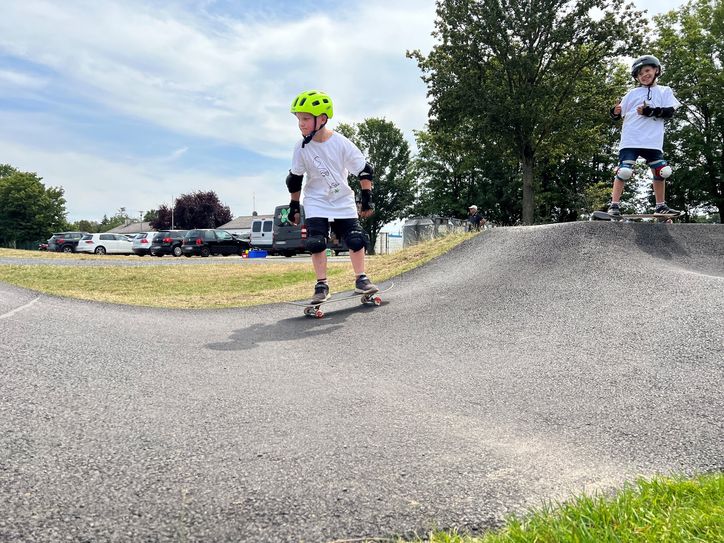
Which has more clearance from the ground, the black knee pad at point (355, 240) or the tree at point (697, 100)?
the tree at point (697, 100)

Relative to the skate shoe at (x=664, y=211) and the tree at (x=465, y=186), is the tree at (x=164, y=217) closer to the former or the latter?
the tree at (x=465, y=186)

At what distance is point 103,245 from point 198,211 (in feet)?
134

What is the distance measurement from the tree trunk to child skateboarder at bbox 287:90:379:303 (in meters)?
19.0

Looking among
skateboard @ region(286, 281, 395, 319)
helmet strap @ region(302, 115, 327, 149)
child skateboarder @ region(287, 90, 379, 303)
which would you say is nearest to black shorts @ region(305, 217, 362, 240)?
child skateboarder @ region(287, 90, 379, 303)

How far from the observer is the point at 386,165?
60875 mm

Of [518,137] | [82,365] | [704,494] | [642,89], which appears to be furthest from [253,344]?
[518,137]

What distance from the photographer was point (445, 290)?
6.04 m

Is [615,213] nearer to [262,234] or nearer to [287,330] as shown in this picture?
[287,330]

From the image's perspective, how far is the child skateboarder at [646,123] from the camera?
23.0 feet

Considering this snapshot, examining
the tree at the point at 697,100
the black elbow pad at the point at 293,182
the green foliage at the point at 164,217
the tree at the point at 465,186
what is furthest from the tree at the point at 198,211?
the black elbow pad at the point at 293,182

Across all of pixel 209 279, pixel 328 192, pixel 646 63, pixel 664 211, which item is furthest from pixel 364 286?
pixel 209 279

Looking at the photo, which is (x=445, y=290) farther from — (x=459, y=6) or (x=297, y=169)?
(x=459, y=6)

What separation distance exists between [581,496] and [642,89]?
7.47 m

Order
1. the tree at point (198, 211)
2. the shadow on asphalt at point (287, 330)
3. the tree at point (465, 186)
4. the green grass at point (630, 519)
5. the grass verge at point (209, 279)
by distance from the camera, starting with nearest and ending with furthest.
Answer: the green grass at point (630, 519) < the shadow on asphalt at point (287, 330) < the grass verge at point (209, 279) < the tree at point (465, 186) < the tree at point (198, 211)
